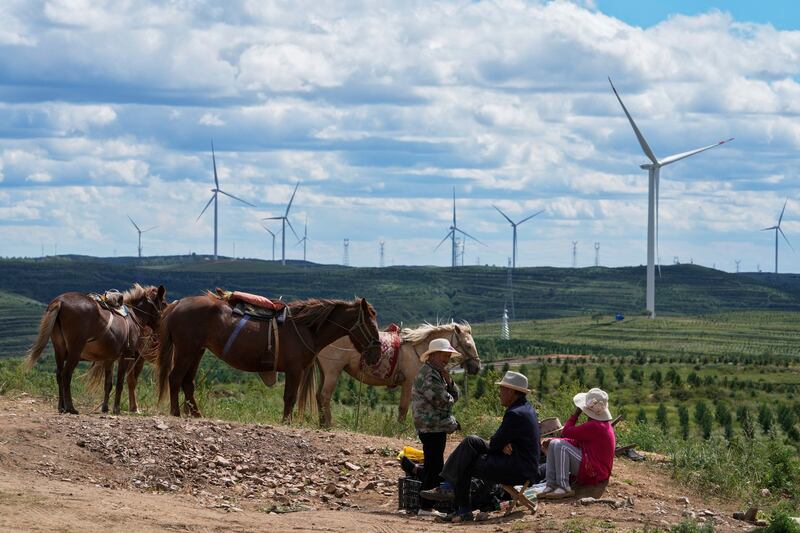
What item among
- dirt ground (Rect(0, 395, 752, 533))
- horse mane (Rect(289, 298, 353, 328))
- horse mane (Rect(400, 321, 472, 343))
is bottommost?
dirt ground (Rect(0, 395, 752, 533))

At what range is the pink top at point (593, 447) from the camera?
560 inches

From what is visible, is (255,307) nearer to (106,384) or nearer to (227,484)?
(106,384)

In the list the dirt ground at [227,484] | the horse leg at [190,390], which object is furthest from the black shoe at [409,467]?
the horse leg at [190,390]

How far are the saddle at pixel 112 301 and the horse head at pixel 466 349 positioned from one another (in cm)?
503

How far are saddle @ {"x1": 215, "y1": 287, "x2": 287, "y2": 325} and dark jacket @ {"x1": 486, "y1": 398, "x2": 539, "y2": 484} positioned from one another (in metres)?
6.37

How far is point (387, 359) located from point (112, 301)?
4353 mm

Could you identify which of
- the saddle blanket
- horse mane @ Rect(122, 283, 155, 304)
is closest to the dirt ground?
the saddle blanket

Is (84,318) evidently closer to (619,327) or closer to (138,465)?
(138,465)

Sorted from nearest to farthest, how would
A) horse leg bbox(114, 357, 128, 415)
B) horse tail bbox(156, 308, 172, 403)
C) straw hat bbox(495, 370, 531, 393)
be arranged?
1. straw hat bbox(495, 370, 531, 393)
2. horse tail bbox(156, 308, 172, 403)
3. horse leg bbox(114, 357, 128, 415)

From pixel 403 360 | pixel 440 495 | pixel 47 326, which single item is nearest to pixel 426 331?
pixel 403 360

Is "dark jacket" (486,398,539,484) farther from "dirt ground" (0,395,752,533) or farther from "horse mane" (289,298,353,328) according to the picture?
"horse mane" (289,298,353,328)

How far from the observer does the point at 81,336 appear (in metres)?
18.6

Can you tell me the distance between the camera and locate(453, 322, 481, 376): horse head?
803 inches

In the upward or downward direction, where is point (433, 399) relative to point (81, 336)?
downward
